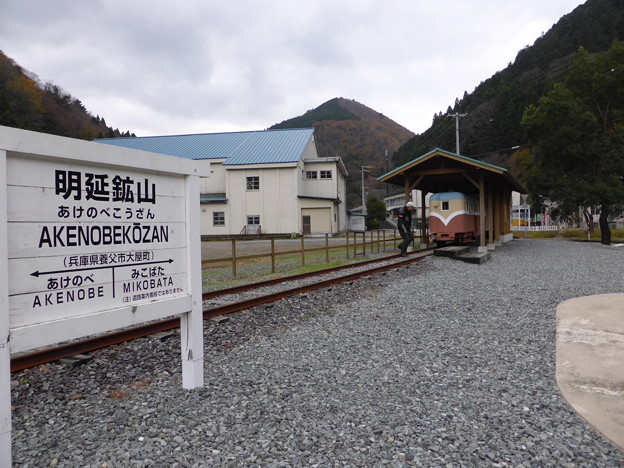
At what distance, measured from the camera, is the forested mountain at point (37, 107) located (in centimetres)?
4878

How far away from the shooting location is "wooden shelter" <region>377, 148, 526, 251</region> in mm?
16188

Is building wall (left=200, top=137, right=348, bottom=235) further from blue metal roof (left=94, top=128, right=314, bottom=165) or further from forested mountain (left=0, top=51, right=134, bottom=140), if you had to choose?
forested mountain (left=0, top=51, right=134, bottom=140)

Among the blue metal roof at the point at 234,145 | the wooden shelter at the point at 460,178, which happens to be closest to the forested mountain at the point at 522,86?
the blue metal roof at the point at 234,145

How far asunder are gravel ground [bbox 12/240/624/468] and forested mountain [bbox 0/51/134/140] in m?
45.9

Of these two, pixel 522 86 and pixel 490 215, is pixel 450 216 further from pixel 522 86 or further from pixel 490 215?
pixel 522 86

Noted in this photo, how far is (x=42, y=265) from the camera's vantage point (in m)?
2.62

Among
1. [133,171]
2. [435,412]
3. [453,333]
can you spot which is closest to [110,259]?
[133,171]

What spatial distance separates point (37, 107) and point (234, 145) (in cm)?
3564

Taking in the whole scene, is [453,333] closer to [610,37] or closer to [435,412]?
[435,412]

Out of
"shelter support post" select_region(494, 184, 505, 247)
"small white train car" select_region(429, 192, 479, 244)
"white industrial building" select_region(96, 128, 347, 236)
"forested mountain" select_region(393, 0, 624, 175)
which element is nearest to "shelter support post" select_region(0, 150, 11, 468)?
"small white train car" select_region(429, 192, 479, 244)

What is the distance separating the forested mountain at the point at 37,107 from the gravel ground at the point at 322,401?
1807 inches

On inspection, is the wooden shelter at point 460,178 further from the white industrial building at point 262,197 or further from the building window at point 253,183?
the building window at point 253,183

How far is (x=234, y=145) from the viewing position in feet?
123

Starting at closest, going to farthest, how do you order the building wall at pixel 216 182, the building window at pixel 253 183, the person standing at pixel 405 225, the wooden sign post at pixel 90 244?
the wooden sign post at pixel 90 244 → the person standing at pixel 405 225 → the building window at pixel 253 183 → the building wall at pixel 216 182
